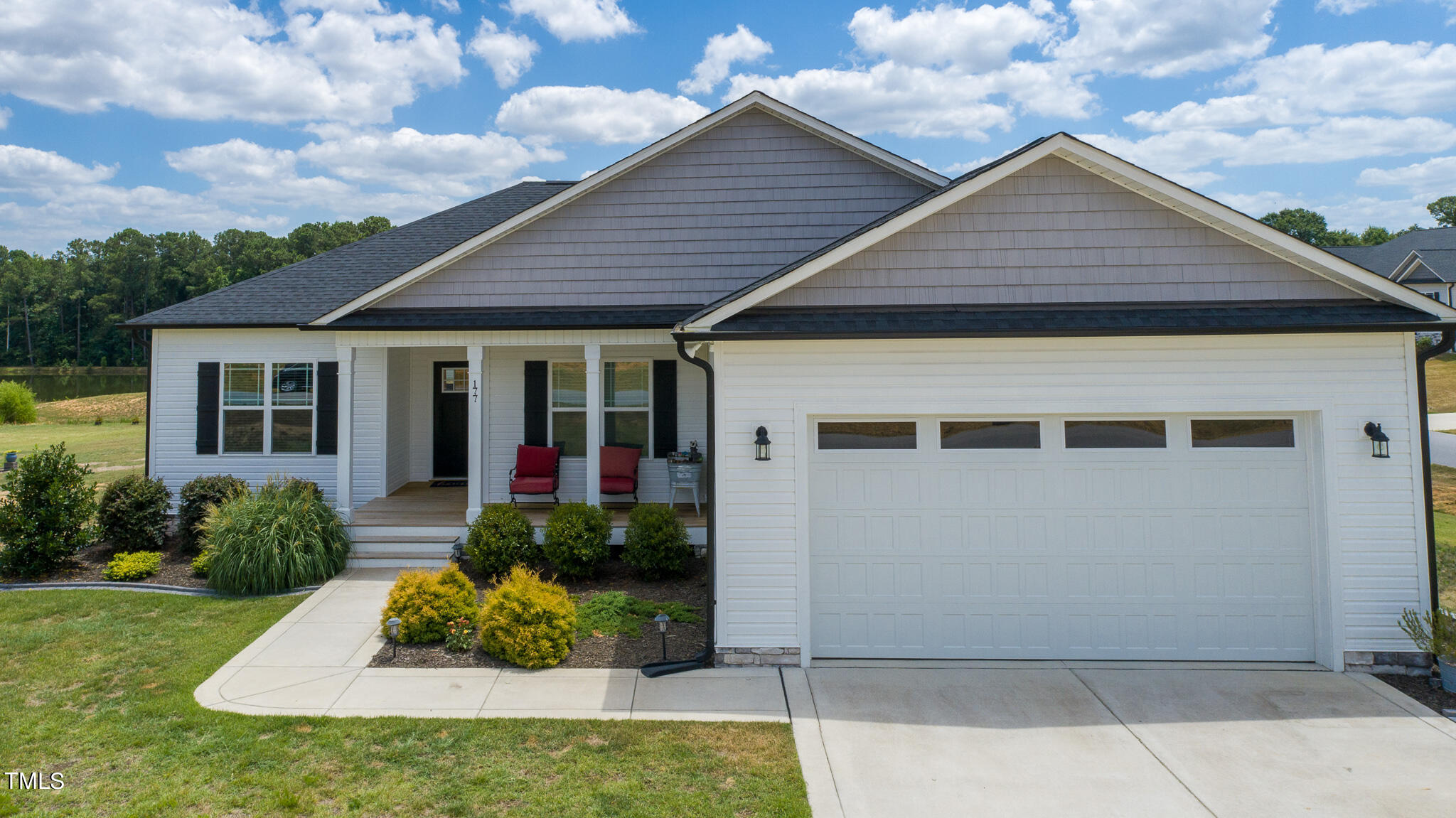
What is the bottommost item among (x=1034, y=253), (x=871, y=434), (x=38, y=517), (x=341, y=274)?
(x=38, y=517)

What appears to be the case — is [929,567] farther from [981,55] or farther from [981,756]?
[981,55]

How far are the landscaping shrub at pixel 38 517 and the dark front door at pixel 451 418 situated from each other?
15.6ft

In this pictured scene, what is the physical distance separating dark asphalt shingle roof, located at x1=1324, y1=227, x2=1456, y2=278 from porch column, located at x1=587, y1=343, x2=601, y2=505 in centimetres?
4262

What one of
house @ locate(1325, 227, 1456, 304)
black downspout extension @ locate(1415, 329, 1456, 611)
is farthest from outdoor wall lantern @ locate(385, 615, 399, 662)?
house @ locate(1325, 227, 1456, 304)

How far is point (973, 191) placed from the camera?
22.6 ft

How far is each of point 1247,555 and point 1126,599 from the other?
44.4 inches

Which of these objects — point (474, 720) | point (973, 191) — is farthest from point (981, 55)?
point (474, 720)

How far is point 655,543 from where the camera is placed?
8852mm

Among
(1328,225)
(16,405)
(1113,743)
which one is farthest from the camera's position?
(1328,225)

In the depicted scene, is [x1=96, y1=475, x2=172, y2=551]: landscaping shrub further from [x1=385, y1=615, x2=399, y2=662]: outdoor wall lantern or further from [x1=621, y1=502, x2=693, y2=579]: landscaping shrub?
[x1=621, y1=502, x2=693, y2=579]: landscaping shrub

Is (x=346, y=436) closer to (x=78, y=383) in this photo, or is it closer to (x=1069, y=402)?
(x=1069, y=402)

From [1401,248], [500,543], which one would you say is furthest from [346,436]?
[1401,248]

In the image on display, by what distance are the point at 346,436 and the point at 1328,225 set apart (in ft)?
299

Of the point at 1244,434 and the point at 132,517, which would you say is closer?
the point at 1244,434
